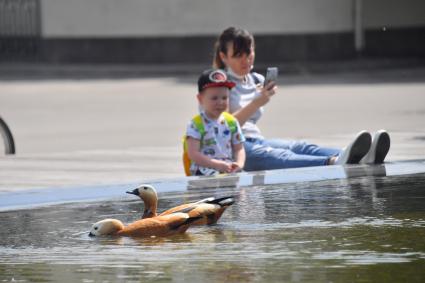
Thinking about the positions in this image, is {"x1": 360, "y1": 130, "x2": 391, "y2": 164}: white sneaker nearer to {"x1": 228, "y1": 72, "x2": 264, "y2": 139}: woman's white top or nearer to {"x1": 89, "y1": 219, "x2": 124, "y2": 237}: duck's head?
{"x1": 228, "y1": 72, "x2": 264, "y2": 139}: woman's white top

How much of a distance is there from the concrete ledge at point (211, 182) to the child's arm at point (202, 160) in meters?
0.12

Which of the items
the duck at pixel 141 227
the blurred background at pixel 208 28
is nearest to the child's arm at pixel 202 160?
the duck at pixel 141 227

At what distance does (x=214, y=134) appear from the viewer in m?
9.10

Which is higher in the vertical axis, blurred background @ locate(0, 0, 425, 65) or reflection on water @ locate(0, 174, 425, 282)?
blurred background @ locate(0, 0, 425, 65)

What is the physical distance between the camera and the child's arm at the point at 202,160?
8.97 metres

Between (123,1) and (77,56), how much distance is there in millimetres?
1822

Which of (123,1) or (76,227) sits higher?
(123,1)

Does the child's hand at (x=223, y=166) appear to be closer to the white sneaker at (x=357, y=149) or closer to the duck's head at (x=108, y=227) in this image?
the white sneaker at (x=357, y=149)

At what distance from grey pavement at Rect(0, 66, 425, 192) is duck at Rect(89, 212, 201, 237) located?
2739 mm

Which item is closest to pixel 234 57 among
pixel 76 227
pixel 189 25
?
pixel 76 227

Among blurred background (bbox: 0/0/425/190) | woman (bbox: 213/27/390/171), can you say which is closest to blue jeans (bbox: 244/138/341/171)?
woman (bbox: 213/27/390/171)

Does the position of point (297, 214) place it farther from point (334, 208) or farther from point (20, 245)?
point (20, 245)

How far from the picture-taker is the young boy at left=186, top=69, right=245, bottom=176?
902 centimetres

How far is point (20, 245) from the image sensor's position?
265 inches
